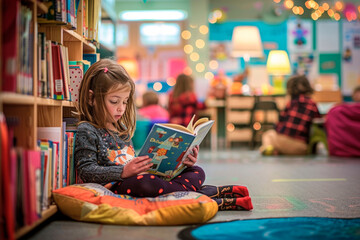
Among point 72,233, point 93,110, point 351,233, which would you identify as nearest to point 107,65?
point 93,110

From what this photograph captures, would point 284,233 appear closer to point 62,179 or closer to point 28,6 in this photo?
point 62,179

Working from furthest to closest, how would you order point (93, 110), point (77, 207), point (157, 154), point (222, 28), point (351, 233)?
1. point (222, 28)
2. point (93, 110)
3. point (157, 154)
4. point (77, 207)
5. point (351, 233)

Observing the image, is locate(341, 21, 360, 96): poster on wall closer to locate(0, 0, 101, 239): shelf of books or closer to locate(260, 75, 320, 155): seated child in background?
locate(260, 75, 320, 155): seated child in background

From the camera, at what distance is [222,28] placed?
24.4 ft

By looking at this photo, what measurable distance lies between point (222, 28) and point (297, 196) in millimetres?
5816

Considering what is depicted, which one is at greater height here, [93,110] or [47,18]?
[47,18]

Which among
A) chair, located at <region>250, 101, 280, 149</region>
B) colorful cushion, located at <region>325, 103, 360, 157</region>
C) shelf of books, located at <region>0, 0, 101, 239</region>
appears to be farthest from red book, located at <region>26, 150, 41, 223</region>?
chair, located at <region>250, 101, 280, 149</region>

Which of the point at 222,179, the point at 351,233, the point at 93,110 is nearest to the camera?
the point at 351,233

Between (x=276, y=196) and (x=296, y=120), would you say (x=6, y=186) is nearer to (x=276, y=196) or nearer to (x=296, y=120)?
(x=276, y=196)

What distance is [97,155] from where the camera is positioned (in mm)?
1648

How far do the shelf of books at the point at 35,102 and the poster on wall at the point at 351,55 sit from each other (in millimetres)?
A: 6403

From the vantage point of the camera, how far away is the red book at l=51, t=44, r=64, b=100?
1.53 meters

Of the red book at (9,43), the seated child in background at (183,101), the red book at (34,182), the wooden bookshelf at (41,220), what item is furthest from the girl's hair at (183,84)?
the red book at (9,43)

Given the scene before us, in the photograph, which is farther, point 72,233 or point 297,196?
point 297,196
